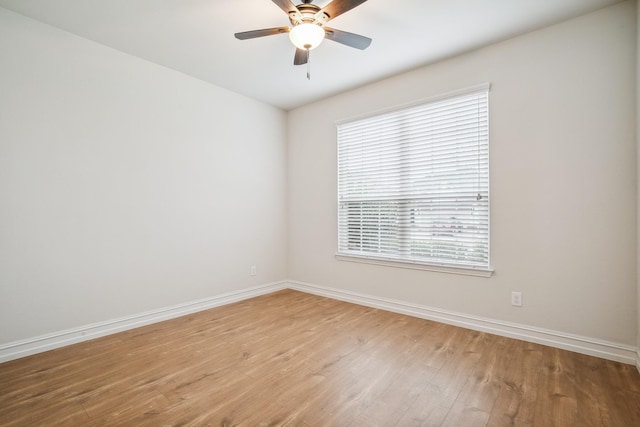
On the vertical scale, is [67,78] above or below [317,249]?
above

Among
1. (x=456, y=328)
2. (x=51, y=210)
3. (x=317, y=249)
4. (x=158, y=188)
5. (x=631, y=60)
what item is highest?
(x=631, y=60)

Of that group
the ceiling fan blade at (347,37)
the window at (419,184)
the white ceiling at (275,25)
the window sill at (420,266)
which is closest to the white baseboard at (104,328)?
the window sill at (420,266)

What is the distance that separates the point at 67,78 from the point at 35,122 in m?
0.48

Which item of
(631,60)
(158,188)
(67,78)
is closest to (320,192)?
(158,188)

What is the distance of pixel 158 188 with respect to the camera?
125 inches

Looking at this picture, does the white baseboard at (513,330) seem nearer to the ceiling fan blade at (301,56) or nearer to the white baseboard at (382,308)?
the white baseboard at (382,308)

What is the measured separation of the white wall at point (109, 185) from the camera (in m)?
2.37

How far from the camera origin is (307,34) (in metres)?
2.02

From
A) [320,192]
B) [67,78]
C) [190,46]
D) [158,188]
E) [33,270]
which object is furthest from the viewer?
[320,192]

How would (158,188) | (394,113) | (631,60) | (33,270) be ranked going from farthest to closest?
(394,113) → (158,188) → (33,270) → (631,60)

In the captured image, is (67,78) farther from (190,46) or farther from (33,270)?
(33,270)

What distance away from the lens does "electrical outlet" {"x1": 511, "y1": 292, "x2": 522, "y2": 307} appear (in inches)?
105

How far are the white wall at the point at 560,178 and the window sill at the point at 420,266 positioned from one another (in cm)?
7

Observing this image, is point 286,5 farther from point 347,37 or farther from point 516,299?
point 516,299
